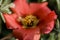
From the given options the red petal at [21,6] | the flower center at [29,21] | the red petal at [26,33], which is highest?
the red petal at [21,6]

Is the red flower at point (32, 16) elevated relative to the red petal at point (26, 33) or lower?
elevated

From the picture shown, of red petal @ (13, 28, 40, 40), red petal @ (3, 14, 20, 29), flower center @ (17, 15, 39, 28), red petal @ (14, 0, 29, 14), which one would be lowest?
red petal @ (13, 28, 40, 40)

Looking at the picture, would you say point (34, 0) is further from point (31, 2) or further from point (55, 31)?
point (55, 31)

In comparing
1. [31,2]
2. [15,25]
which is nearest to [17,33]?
[15,25]
